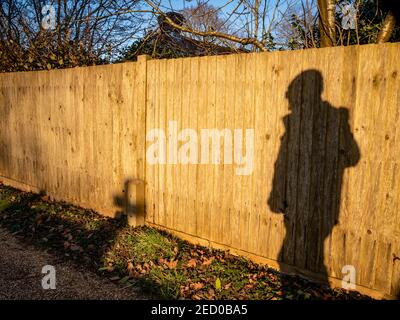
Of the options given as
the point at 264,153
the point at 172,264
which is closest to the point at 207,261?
the point at 172,264

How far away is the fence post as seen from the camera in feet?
15.8

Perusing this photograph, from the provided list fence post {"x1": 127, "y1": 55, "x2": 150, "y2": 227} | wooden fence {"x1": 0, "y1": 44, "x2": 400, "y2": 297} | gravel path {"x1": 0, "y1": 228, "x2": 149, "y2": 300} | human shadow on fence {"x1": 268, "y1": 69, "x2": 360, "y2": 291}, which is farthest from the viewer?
fence post {"x1": 127, "y1": 55, "x2": 150, "y2": 227}

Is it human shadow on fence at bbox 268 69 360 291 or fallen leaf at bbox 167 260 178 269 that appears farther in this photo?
fallen leaf at bbox 167 260 178 269

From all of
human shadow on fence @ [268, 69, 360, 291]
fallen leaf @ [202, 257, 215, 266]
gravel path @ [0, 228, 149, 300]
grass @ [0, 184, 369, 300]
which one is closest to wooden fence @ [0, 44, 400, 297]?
human shadow on fence @ [268, 69, 360, 291]

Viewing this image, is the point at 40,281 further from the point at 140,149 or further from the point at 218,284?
the point at 140,149

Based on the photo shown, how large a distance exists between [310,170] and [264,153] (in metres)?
0.53

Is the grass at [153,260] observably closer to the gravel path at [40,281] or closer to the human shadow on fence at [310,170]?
the gravel path at [40,281]

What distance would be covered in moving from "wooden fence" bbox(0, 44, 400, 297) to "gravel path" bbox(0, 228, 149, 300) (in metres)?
1.22

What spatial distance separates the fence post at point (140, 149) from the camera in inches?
190

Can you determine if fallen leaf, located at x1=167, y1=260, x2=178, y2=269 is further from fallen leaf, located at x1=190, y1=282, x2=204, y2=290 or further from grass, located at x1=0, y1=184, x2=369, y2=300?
fallen leaf, located at x1=190, y1=282, x2=204, y2=290

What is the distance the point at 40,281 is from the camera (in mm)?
3701

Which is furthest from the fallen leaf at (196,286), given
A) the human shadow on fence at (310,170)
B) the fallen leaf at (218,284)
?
the human shadow on fence at (310,170)

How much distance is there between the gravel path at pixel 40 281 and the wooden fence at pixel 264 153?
1217 millimetres
